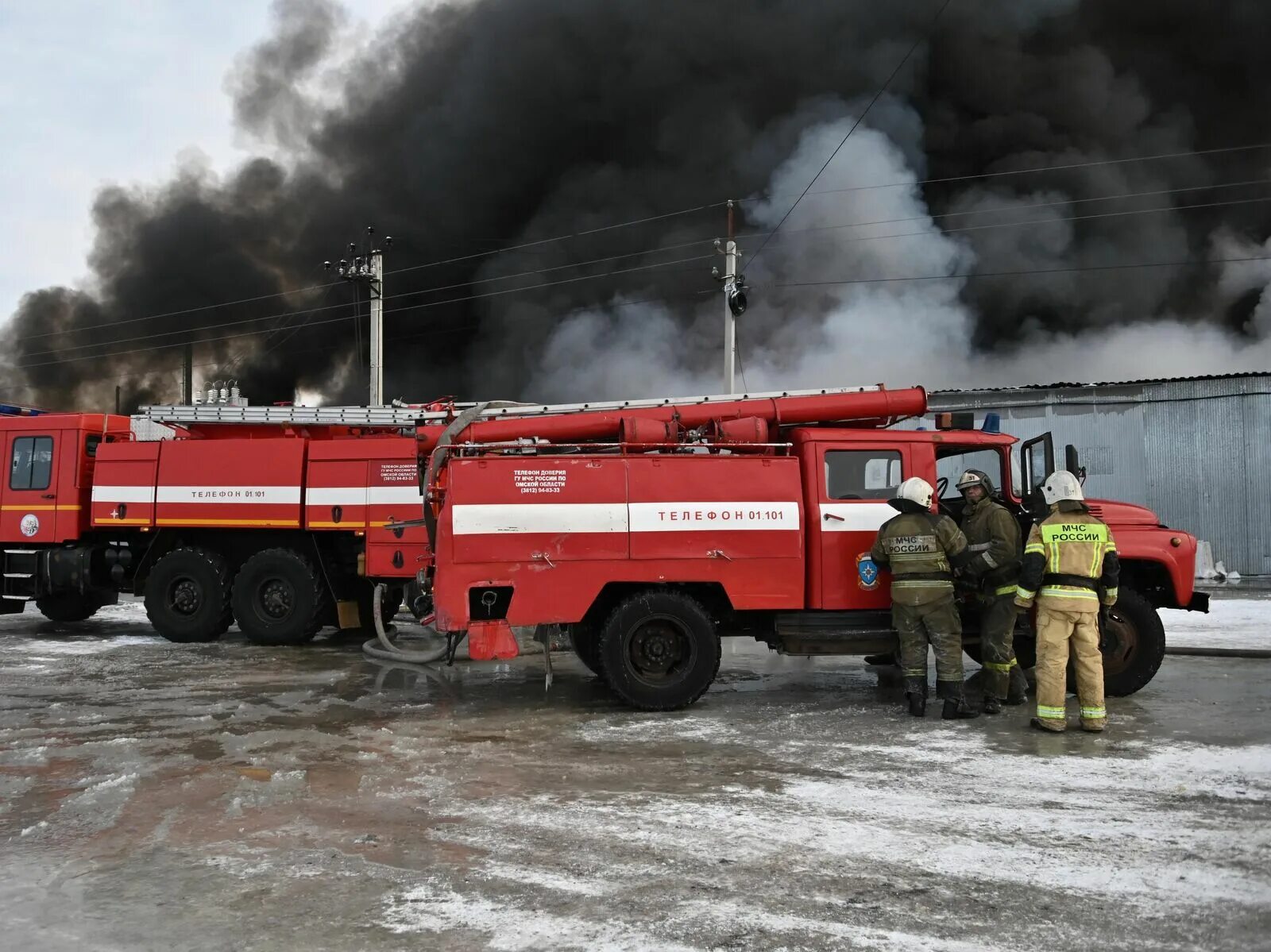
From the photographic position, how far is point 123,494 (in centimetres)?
1107

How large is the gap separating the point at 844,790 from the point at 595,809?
4.35ft

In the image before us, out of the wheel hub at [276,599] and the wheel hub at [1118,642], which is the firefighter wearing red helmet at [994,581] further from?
the wheel hub at [276,599]

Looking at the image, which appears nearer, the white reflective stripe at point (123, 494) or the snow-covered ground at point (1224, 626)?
the snow-covered ground at point (1224, 626)

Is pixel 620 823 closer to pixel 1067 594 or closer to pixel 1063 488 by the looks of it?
pixel 1067 594

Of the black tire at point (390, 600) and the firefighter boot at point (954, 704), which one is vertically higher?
the black tire at point (390, 600)

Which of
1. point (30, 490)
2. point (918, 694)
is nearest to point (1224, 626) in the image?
point (918, 694)

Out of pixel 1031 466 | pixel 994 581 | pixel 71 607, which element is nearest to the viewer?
pixel 994 581

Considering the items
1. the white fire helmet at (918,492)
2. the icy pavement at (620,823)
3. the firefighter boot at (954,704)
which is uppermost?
the white fire helmet at (918,492)

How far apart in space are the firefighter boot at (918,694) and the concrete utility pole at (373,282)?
15.4 metres

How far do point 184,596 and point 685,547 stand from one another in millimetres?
6816

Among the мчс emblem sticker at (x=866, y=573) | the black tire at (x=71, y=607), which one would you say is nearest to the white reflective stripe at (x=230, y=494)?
the black tire at (x=71, y=607)

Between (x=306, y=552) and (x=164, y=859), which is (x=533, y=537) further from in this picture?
(x=306, y=552)

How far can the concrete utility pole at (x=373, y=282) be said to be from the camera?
20609 millimetres

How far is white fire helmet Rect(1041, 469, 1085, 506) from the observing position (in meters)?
6.53
